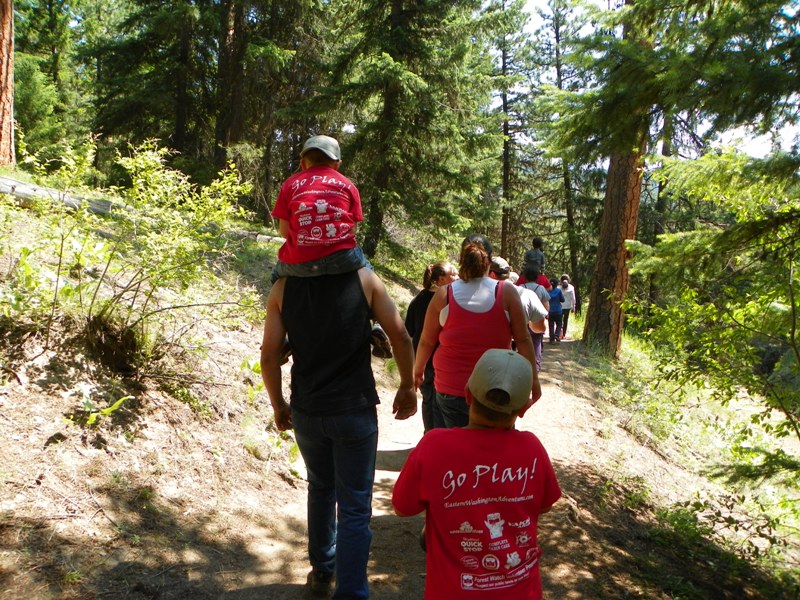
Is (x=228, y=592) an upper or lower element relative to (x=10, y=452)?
lower

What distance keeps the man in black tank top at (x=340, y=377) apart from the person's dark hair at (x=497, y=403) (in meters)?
0.71

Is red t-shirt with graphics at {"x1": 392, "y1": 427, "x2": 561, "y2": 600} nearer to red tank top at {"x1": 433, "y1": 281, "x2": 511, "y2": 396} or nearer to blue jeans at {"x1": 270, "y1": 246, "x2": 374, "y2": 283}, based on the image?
blue jeans at {"x1": 270, "y1": 246, "x2": 374, "y2": 283}

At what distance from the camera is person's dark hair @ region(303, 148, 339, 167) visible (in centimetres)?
297

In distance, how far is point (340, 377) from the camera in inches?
112

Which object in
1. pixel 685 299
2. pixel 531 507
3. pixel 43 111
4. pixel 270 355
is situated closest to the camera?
pixel 531 507

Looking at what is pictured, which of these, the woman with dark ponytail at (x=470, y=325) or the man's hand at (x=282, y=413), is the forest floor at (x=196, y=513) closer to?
the man's hand at (x=282, y=413)

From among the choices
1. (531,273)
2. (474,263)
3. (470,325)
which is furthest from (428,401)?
(531,273)

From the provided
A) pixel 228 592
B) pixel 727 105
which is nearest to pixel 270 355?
pixel 228 592

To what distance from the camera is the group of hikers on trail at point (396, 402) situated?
2.10 metres

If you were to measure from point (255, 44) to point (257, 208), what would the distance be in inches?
200

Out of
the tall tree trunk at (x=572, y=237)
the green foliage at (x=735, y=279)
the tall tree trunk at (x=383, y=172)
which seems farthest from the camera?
the tall tree trunk at (x=572, y=237)

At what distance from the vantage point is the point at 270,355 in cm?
298

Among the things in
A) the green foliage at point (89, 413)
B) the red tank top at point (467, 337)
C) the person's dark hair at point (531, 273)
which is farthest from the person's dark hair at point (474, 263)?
the person's dark hair at point (531, 273)

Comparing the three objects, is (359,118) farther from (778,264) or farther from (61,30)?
(61,30)
